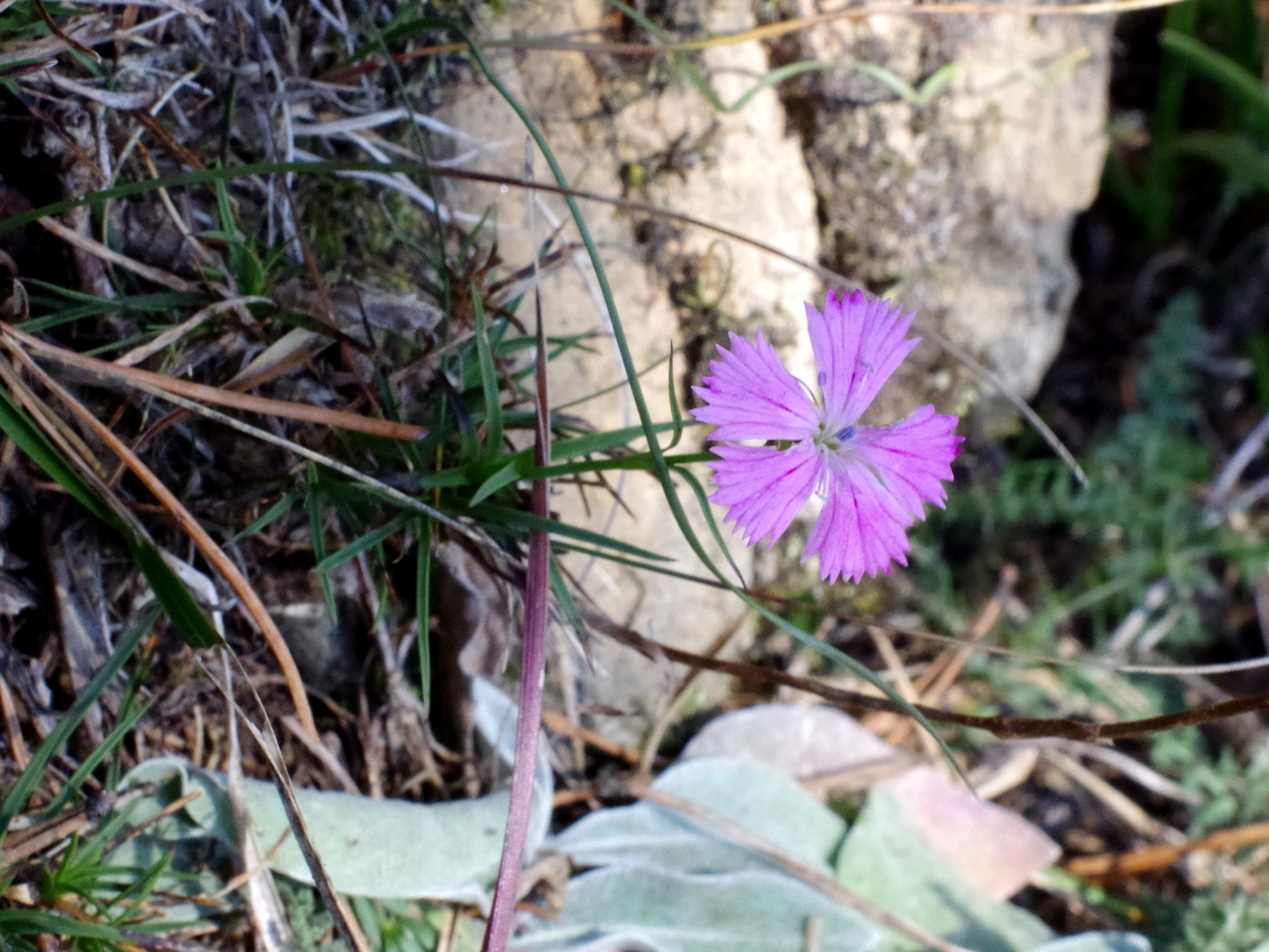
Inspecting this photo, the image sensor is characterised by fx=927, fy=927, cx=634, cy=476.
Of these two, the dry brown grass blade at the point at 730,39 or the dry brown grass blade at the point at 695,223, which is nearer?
the dry brown grass blade at the point at 695,223

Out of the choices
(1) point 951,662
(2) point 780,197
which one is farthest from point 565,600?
(1) point 951,662

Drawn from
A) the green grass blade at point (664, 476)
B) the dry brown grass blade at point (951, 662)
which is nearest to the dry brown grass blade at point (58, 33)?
the green grass blade at point (664, 476)

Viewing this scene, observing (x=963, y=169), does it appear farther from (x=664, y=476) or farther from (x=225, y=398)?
(x=225, y=398)

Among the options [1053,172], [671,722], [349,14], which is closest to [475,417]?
[349,14]

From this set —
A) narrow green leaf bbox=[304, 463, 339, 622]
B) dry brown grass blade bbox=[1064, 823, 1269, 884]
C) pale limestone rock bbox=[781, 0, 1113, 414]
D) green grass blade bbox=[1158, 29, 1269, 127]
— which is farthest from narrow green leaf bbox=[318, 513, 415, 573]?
green grass blade bbox=[1158, 29, 1269, 127]

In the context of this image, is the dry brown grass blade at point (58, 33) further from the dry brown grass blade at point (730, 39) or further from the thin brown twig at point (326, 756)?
the thin brown twig at point (326, 756)

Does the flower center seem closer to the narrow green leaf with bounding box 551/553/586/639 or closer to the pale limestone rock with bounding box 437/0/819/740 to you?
the narrow green leaf with bounding box 551/553/586/639

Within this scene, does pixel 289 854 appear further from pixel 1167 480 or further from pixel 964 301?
pixel 1167 480
